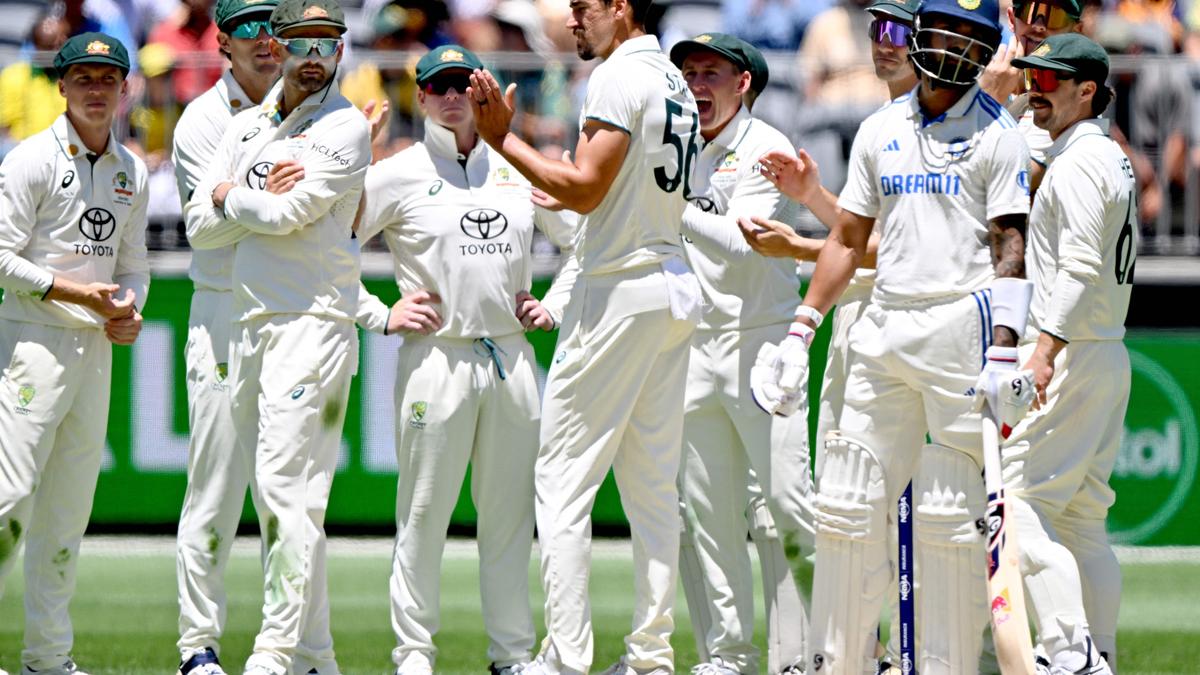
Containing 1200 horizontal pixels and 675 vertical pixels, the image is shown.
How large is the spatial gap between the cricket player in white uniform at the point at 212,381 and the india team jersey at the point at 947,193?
2.62 m

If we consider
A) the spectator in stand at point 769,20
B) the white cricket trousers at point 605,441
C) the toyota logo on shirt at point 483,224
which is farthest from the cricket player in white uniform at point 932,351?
the spectator in stand at point 769,20

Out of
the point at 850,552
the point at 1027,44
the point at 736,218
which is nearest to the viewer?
the point at 850,552

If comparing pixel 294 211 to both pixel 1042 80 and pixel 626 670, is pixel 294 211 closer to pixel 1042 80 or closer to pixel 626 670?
pixel 626 670

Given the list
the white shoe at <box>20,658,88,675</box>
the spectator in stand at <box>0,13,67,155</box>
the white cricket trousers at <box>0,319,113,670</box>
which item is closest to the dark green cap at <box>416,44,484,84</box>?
the white cricket trousers at <box>0,319,113,670</box>

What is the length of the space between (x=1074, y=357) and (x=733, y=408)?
4.42ft

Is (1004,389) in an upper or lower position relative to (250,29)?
lower

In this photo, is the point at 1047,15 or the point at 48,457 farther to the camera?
the point at 1047,15

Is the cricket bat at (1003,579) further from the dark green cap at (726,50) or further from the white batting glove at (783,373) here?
the dark green cap at (726,50)

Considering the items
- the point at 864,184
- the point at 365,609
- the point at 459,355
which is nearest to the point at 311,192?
the point at 459,355

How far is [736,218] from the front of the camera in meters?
7.05

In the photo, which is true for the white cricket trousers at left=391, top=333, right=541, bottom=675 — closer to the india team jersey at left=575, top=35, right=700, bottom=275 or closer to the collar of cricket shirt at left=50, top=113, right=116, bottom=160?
the india team jersey at left=575, top=35, right=700, bottom=275

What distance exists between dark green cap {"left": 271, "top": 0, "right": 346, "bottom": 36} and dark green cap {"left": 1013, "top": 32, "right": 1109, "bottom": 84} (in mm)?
2497

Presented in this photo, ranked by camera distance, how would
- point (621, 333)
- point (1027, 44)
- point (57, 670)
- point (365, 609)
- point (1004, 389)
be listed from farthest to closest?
point (365, 609)
point (1027, 44)
point (57, 670)
point (621, 333)
point (1004, 389)

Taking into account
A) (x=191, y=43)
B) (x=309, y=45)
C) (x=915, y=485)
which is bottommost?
(x=915, y=485)
